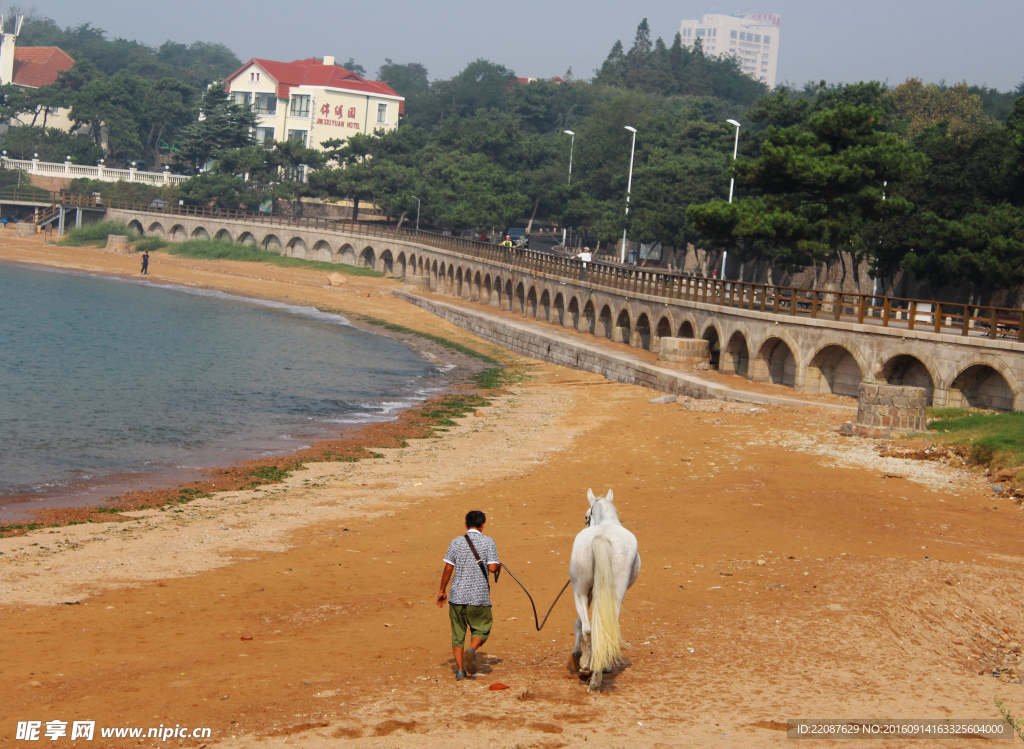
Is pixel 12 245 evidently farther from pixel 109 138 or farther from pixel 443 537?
pixel 443 537

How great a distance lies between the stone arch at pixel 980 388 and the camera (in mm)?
27641

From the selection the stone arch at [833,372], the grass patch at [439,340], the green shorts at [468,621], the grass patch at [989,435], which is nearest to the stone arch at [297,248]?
the grass patch at [439,340]

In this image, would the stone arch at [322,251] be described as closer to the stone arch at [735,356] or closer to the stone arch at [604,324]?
the stone arch at [604,324]

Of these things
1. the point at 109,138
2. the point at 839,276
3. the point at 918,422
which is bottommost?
the point at 918,422

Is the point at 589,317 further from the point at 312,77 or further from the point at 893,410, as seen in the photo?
the point at 312,77

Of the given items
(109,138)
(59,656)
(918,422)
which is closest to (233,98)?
(109,138)

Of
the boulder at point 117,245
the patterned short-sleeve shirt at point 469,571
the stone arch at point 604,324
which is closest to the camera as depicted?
the patterned short-sleeve shirt at point 469,571

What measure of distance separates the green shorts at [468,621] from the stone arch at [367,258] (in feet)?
270

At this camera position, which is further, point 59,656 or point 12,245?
point 12,245

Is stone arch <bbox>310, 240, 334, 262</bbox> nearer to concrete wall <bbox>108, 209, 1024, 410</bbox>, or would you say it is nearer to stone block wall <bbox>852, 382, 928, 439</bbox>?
concrete wall <bbox>108, 209, 1024, 410</bbox>

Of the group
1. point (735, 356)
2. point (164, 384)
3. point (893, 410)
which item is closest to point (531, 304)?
point (735, 356)

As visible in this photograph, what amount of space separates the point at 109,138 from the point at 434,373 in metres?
90.8

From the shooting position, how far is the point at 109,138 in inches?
4636

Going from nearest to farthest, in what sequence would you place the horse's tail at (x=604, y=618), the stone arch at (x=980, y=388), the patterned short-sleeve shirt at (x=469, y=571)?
the horse's tail at (x=604, y=618)
the patterned short-sleeve shirt at (x=469, y=571)
the stone arch at (x=980, y=388)
